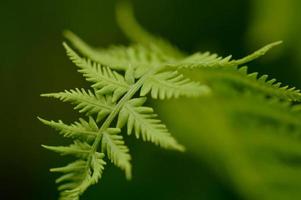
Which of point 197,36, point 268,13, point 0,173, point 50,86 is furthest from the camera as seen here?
point 50,86

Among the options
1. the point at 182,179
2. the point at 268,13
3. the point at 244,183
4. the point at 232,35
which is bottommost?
the point at 244,183

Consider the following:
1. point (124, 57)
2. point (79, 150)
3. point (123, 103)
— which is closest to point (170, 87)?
point (123, 103)

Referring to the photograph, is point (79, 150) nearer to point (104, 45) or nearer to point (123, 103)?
point (123, 103)

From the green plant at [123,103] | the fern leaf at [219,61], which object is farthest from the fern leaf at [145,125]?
the fern leaf at [219,61]

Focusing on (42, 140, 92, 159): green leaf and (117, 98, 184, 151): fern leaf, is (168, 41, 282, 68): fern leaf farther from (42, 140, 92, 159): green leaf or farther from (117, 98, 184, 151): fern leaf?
(42, 140, 92, 159): green leaf

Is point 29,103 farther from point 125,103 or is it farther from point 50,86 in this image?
point 125,103

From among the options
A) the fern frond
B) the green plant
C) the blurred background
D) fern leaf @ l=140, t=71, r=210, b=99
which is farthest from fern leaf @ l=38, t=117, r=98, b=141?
the blurred background

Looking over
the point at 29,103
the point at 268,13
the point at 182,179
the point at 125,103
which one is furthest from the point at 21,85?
the point at 125,103
